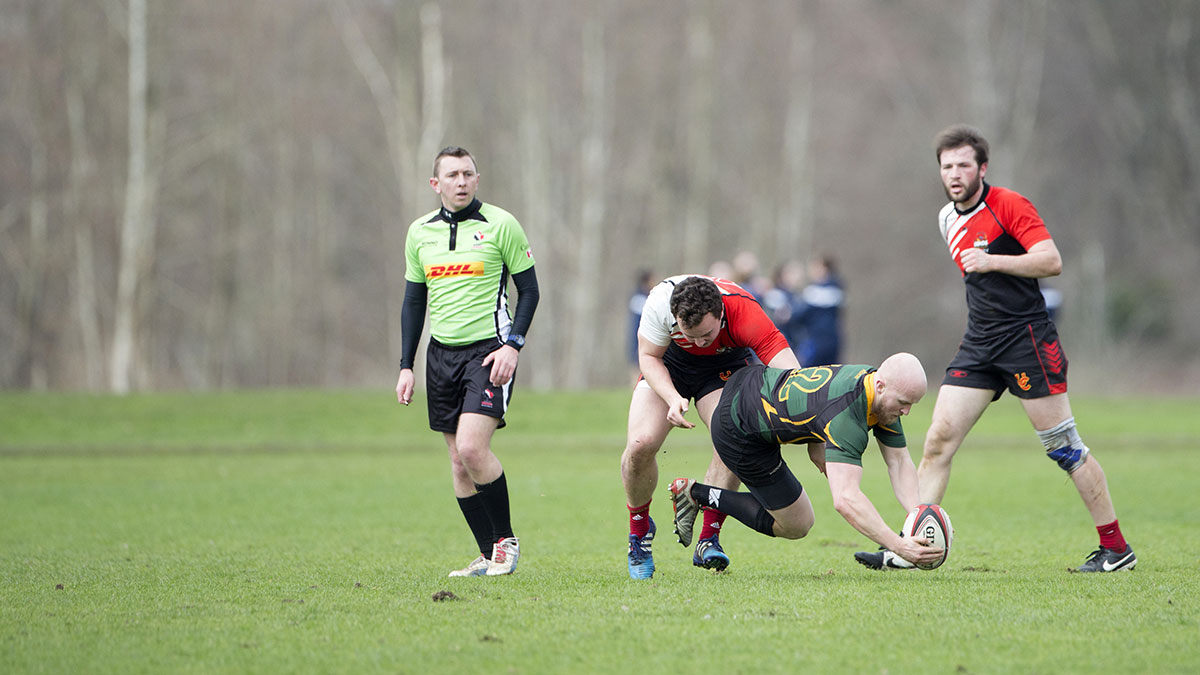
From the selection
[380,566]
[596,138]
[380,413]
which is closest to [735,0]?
[596,138]

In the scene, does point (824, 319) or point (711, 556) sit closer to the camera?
point (711, 556)

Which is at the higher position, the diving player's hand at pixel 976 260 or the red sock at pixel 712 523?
the diving player's hand at pixel 976 260

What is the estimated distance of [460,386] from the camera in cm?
704

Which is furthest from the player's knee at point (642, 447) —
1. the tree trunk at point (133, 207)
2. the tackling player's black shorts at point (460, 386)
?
the tree trunk at point (133, 207)

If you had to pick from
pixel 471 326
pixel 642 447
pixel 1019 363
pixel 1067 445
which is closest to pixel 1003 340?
pixel 1019 363

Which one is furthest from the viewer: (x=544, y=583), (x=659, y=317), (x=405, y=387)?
(x=405, y=387)

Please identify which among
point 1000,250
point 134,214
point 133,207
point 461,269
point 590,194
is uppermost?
point 590,194

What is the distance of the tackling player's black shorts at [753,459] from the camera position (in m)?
6.36

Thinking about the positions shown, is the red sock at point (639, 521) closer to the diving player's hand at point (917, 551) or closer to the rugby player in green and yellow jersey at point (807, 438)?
the rugby player in green and yellow jersey at point (807, 438)

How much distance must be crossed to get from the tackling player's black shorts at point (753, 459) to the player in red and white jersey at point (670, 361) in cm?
→ 22

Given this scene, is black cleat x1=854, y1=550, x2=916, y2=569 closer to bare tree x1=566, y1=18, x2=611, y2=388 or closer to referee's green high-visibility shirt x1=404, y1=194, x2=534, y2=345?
referee's green high-visibility shirt x1=404, y1=194, x2=534, y2=345

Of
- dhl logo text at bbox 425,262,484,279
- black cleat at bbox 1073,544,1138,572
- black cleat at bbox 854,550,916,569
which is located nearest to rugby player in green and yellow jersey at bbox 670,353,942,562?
black cleat at bbox 854,550,916,569

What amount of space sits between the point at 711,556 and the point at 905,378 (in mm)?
1604

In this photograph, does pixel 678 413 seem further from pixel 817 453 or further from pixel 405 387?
pixel 405 387
